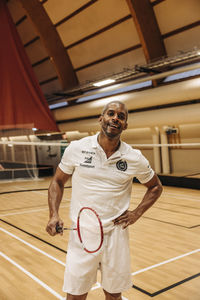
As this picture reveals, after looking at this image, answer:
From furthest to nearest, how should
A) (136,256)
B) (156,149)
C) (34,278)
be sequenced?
1. (156,149)
2. (136,256)
3. (34,278)

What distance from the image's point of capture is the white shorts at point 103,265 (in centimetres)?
197

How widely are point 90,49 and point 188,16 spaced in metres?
4.93

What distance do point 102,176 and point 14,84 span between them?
11630 mm

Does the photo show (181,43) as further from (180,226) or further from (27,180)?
(27,180)

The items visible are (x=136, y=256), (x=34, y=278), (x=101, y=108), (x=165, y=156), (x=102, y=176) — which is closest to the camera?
(x=102, y=176)

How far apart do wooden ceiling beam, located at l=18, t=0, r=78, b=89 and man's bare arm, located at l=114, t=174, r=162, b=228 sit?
13058 millimetres

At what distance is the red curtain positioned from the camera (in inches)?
493

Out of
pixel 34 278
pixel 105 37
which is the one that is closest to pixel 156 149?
pixel 105 37

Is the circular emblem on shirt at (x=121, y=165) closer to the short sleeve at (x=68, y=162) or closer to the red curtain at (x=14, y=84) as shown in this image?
the short sleeve at (x=68, y=162)

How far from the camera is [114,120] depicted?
2068 millimetres

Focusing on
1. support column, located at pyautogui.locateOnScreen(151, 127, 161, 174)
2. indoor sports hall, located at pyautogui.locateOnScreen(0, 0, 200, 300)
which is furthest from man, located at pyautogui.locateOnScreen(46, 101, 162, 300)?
support column, located at pyautogui.locateOnScreen(151, 127, 161, 174)

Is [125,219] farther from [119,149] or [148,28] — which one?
[148,28]

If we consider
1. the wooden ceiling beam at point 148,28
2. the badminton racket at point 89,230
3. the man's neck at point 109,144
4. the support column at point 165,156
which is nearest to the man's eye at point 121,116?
the man's neck at point 109,144

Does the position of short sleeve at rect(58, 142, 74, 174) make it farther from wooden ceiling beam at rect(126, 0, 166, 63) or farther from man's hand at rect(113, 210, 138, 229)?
wooden ceiling beam at rect(126, 0, 166, 63)
